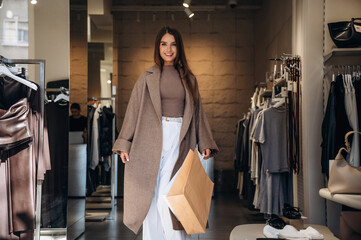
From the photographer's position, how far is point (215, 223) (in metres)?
4.68

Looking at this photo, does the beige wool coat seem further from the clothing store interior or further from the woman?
the clothing store interior

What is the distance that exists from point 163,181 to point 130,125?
42cm

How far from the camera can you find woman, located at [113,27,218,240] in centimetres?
276

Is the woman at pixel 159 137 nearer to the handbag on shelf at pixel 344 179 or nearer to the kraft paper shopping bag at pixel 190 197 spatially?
the kraft paper shopping bag at pixel 190 197

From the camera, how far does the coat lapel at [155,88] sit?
2.79m

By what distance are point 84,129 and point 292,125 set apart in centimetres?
185

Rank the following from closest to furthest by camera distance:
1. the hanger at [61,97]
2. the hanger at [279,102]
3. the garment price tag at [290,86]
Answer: the hanger at [61,97] → the garment price tag at [290,86] → the hanger at [279,102]

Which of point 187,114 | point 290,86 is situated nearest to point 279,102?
point 290,86

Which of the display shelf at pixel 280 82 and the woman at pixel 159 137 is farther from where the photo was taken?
the display shelf at pixel 280 82

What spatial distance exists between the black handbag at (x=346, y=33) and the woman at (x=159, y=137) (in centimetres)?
133

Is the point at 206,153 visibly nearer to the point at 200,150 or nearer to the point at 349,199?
the point at 200,150

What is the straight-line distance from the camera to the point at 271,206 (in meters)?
4.27

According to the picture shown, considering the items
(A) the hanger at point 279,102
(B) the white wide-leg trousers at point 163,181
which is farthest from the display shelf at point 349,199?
(A) the hanger at point 279,102

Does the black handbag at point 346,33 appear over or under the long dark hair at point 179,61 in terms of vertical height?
over
